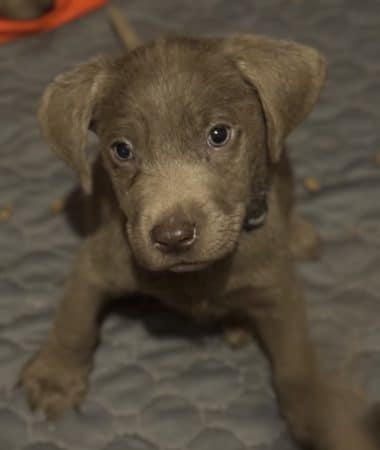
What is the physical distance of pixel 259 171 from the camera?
230 centimetres

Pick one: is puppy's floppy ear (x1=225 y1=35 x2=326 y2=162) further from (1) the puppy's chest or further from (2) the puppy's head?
(1) the puppy's chest

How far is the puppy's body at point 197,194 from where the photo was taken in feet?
6.95

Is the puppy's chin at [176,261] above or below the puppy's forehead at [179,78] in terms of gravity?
below

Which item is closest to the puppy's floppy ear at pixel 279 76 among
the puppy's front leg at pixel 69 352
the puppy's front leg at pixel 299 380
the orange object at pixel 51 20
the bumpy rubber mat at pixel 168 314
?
the puppy's front leg at pixel 299 380

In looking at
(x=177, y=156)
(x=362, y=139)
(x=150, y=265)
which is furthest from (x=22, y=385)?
(x=362, y=139)

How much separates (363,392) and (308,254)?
0.57 metres

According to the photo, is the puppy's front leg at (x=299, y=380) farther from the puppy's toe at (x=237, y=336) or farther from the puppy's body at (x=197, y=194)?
the puppy's toe at (x=237, y=336)

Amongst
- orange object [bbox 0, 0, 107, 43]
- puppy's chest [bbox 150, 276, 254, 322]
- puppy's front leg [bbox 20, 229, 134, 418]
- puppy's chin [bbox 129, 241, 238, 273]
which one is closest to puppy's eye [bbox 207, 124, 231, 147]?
puppy's chin [bbox 129, 241, 238, 273]

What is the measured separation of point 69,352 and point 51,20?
1.83m

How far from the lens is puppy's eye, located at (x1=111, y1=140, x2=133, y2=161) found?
2.21m

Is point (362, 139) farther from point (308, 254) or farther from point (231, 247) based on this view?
point (231, 247)

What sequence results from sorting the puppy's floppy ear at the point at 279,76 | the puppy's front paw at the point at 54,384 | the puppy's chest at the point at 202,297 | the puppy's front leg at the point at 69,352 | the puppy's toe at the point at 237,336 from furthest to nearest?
the puppy's toe at the point at 237,336 → the puppy's front paw at the point at 54,384 → the puppy's front leg at the point at 69,352 → the puppy's chest at the point at 202,297 → the puppy's floppy ear at the point at 279,76

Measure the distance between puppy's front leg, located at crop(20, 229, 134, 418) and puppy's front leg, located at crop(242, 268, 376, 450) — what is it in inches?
20.2

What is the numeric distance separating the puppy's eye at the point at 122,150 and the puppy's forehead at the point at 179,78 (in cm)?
11
